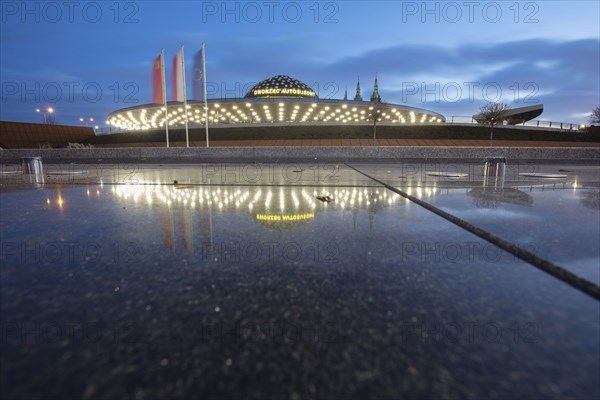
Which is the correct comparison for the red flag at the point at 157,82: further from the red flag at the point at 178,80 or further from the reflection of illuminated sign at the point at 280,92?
the reflection of illuminated sign at the point at 280,92

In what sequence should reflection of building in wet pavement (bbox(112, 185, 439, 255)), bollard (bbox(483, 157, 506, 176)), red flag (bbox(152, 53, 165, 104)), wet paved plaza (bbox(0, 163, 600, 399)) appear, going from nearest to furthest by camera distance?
wet paved plaza (bbox(0, 163, 600, 399))
reflection of building in wet pavement (bbox(112, 185, 439, 255))
bollard (bbox(483, 157, 506, 176))
red flag (bbox(152, 53, 165, 104))

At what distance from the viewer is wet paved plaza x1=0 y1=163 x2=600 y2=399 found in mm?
1004

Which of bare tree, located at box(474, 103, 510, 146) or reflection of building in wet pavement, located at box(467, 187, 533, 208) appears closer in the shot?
reflection of building in wet pavement, located at box(467, 187, 533, 208)

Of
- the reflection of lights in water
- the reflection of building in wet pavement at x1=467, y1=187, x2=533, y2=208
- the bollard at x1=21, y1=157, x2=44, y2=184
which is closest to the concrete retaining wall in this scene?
the bollard at x1=21, y1=157, x2=44, y2=184

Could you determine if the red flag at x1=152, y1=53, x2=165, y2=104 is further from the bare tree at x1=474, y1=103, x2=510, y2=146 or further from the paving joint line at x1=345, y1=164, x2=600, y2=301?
the bare tree at x1=474, y1=103, x2=510, y2=146

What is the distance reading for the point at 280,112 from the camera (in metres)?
54.2

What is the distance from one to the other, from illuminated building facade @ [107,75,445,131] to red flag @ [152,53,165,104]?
76.8ft

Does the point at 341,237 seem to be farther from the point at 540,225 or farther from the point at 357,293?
the point at 540,225

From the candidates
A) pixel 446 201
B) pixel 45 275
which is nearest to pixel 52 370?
pixel 45 275

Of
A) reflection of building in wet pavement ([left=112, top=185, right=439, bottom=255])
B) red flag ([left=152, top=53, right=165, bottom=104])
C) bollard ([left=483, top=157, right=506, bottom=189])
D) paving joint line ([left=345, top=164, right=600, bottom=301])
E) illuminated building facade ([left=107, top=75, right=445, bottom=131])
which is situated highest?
illuminated building facade ([left=107, top=75, right=445, bottom=131])

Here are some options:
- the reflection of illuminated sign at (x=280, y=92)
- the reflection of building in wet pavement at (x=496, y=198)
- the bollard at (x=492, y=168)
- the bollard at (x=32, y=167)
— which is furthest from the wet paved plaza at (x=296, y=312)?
the reflection of illuminated sign at (x=280, y=92)

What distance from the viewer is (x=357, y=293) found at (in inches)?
63.9

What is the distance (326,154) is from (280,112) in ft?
128

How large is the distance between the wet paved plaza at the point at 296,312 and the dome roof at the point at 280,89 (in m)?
79.5
